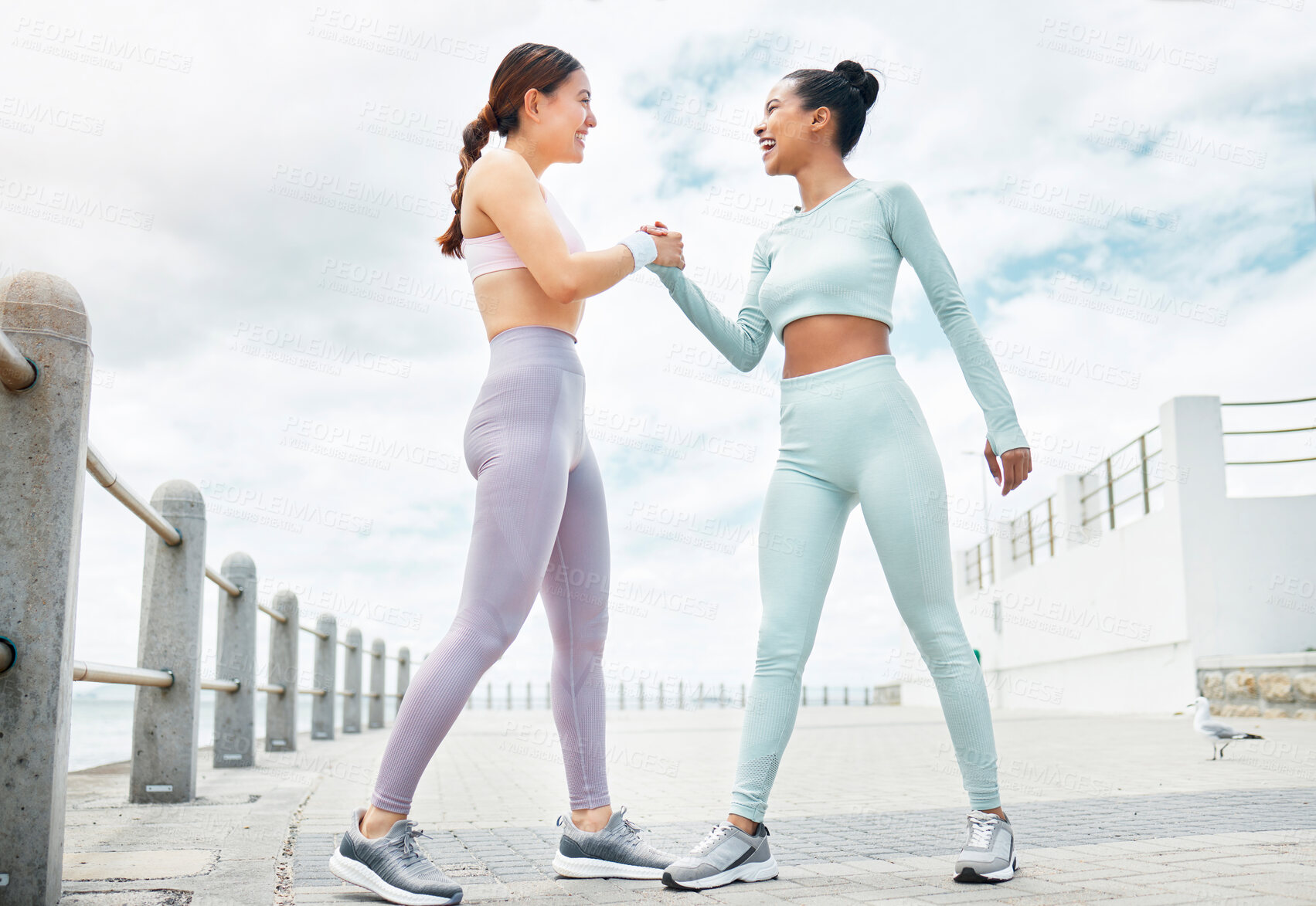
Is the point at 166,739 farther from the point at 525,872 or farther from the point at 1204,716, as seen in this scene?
the point at 1204,716

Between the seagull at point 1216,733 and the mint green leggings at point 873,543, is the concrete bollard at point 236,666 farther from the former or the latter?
the seagull at point 1216,733

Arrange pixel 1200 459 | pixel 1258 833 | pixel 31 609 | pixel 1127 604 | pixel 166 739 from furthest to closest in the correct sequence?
pixel 1127 604, pixel 1200 459, pixel 166 739, pixel 1258 833, pixel 31 609

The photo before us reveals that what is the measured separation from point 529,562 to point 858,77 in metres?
1.75

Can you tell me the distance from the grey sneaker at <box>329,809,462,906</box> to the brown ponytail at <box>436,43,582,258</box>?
1428mm

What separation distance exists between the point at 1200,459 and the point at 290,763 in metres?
11.1

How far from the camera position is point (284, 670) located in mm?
7738

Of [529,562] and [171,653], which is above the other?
[529,562]

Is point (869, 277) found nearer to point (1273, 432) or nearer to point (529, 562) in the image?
point (529, 562)

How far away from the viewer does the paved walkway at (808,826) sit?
2361 mm

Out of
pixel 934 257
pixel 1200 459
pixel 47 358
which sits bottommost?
pixel 47 358

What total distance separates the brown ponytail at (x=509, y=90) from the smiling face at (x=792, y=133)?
24.9 inches

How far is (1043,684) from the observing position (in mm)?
19328

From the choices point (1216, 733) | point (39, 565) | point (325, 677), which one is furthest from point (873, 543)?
point (325, 677)

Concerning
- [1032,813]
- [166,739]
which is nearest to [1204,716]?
[1032,813]
